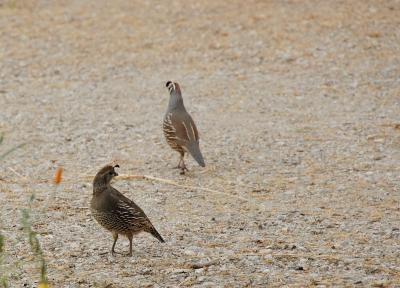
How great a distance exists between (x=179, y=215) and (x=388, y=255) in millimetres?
1791

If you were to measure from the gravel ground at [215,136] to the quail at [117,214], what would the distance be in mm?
194

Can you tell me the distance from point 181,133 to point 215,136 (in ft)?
4.32

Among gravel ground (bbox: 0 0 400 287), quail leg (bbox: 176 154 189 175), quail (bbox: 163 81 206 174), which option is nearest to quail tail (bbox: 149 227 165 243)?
gravel ground (bbox: 0 0 400 287)

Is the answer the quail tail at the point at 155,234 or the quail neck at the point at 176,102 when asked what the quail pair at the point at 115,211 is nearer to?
the quail tail at the point at 155,234

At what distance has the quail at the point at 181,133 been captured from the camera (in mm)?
8609

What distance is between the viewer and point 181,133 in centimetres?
869

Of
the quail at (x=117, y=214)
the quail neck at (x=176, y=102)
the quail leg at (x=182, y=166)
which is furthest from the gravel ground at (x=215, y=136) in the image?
the quail neck at (x=176, y=102)

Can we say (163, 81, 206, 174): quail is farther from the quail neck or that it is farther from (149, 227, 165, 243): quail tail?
(149, 227, 165, 243): quail tail

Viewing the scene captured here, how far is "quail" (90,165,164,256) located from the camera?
633 centimetres

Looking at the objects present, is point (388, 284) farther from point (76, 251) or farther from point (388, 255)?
point (76, 251)

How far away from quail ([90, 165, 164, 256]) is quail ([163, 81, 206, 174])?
2009 mm

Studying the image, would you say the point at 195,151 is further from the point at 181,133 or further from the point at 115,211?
the point at 115,211

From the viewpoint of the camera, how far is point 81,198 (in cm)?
789

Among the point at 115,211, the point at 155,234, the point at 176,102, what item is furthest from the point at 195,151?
the point at 115,211
